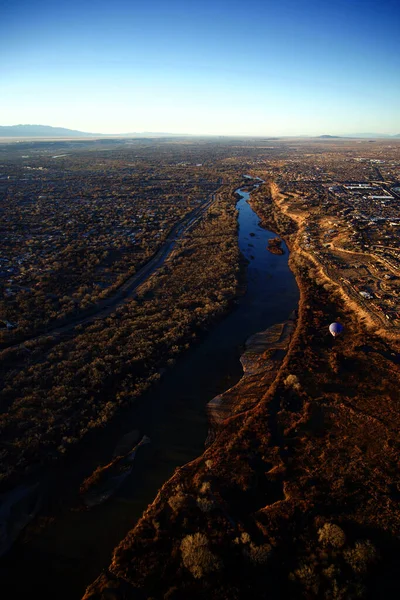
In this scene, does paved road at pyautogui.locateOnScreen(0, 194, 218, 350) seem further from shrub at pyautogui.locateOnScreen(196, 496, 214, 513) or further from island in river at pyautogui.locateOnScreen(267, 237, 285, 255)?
shrub at pyautogui.locateOnScreen(196, 496, 214, 513)

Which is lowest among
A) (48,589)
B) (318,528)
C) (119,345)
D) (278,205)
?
(48,589)

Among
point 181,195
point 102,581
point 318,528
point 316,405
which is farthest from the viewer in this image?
point 181,195

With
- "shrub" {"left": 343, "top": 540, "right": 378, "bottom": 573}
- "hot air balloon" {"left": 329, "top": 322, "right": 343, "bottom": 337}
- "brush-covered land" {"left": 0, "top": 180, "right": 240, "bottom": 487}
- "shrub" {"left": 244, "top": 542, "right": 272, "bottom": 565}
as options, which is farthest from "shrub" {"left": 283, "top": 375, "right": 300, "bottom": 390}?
"shrub" {"left": 244, "top": 542, "right": 272, "bottom": 565}

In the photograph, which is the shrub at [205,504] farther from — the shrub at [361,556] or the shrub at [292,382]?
the shrub at [292,382]

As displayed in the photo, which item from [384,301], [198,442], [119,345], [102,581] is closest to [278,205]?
[384,301]

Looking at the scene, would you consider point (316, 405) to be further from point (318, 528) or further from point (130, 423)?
point (130, 423)

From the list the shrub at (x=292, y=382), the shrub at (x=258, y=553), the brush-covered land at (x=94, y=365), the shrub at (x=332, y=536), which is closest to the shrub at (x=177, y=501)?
the shrub at (x=258, y=553)
